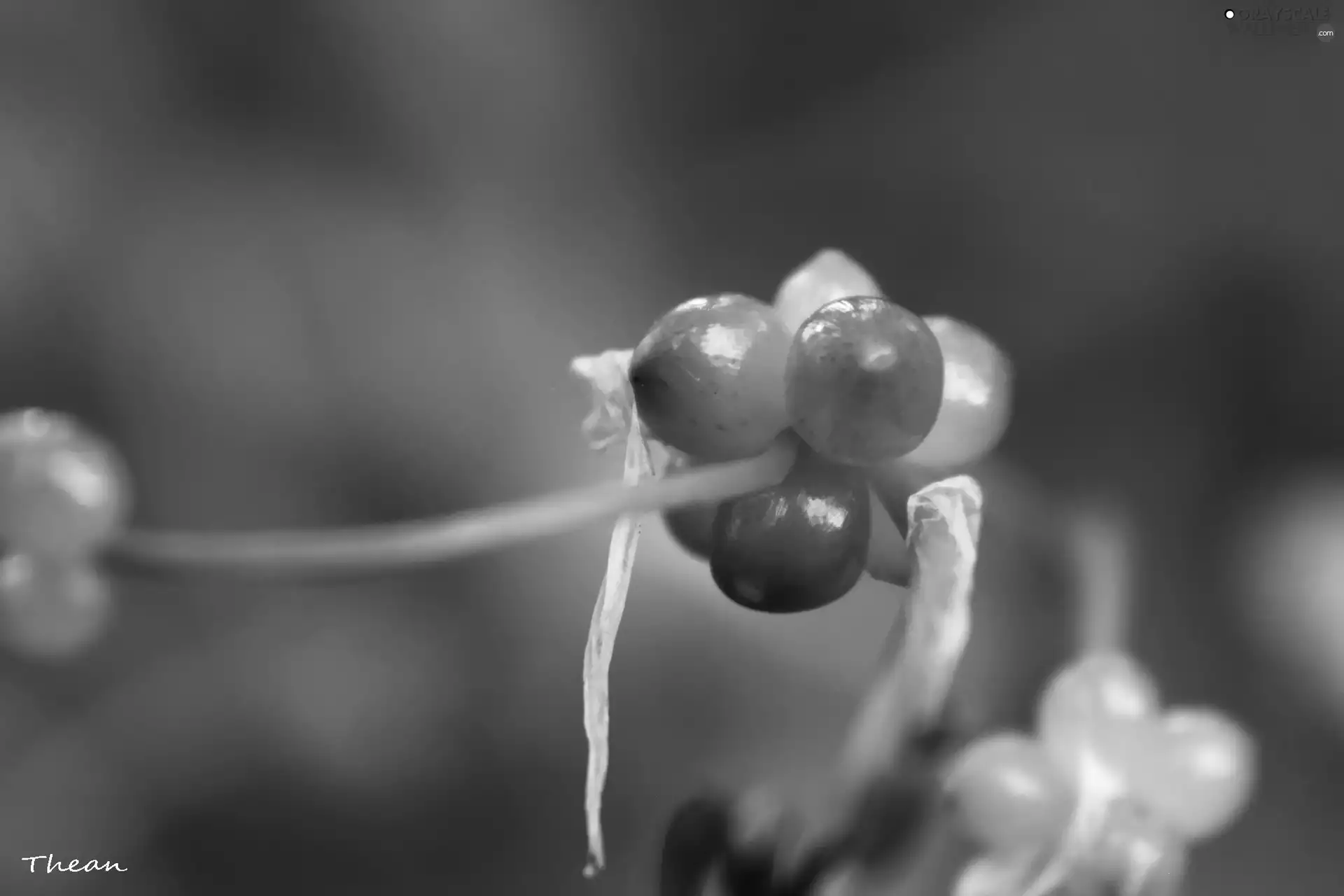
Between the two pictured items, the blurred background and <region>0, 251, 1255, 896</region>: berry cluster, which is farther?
the blurred background

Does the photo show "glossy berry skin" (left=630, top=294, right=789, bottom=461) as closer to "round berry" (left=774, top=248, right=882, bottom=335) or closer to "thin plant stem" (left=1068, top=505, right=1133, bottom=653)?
"round berry" (left=774, top=248, right=882, bottom=335)

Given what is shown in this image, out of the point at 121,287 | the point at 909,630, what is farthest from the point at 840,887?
the point at 121,287

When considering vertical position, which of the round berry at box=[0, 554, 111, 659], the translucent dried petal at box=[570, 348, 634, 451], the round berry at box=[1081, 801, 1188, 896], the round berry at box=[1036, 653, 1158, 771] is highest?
the translucent dried petal at box=[570, 348, 634, 451]

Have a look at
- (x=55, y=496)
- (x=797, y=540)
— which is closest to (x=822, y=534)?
(x=797, y=540)

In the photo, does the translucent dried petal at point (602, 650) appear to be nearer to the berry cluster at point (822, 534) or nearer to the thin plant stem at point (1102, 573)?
the berry cluster at point (822, 534)

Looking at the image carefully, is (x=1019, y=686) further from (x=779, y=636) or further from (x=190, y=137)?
(x=190, y=137)
